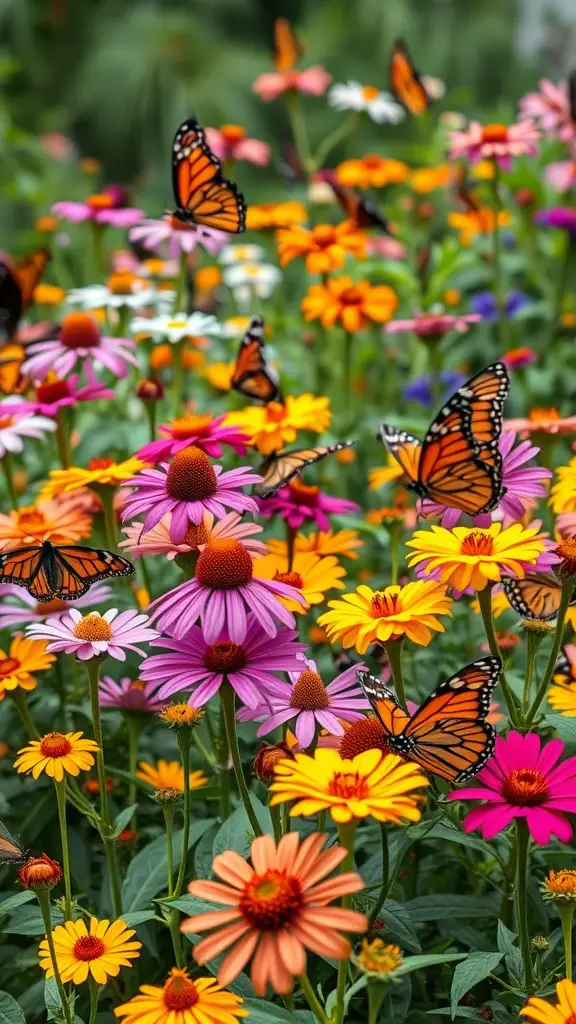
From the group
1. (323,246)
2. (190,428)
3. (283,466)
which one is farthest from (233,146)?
(190,428)

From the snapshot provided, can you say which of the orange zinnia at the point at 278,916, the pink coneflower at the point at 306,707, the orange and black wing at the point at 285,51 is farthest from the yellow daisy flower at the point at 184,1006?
the orange and black wing at the point at 285,51

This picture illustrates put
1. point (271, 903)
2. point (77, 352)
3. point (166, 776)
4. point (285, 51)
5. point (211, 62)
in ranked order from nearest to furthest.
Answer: point (271, 903) → point (166, 776) → point (77, 352) → point (285, 51) → point (211, 62)

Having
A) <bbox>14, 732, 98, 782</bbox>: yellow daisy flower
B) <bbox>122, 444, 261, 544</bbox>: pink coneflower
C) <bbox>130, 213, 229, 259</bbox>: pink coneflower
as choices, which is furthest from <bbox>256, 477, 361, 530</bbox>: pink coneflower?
<bbox>130, 213, 229, 259</bbox>: pink coneflower

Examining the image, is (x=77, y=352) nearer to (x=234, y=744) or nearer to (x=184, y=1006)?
(x=234, y=744)

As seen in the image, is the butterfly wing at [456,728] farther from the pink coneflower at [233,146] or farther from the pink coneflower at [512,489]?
the pink coneflower at [233,146]

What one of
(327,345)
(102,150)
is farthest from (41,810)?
(102,150)
